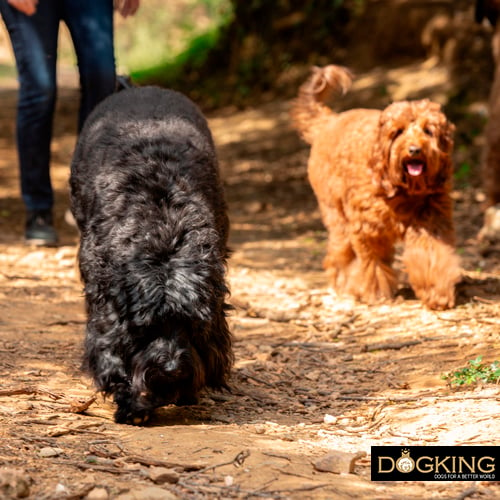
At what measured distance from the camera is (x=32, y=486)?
282 centimetres

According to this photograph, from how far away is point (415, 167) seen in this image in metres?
5.70

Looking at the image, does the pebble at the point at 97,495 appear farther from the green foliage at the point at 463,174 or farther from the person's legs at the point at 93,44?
the green foliage at the point at 463,174

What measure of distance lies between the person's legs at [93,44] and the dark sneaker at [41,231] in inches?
51.2

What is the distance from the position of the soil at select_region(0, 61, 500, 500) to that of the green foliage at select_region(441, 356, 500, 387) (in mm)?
53

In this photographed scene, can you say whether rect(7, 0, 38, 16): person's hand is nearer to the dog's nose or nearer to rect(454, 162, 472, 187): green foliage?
the dog's nose

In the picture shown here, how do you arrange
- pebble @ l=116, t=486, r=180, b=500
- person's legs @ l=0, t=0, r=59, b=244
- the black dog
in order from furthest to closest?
Result: 1. person's legs @ l=0, t=0, r=59, b=244
2. the black dog
3. pebble @ l=116, t=486, r=180, b=500

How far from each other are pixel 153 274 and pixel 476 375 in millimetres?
1788

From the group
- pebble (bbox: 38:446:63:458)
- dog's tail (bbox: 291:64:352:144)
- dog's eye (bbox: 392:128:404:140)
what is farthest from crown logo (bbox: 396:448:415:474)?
dog's tail (bbox: 291:64:352:144)

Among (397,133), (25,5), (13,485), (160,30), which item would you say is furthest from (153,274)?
(160,30)

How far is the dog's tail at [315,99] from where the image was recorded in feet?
23.6

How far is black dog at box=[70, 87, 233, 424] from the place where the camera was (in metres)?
3.55

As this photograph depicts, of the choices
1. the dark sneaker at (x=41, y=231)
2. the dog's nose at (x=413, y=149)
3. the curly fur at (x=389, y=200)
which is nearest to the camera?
the dog's nose at (x=413, y=149)

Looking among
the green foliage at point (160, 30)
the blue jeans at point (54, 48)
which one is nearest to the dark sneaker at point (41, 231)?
the blue jeans at point (54, 48)

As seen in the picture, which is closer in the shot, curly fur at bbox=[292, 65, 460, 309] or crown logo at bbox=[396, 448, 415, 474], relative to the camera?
crown logo at bbox=[396, 448, 415, 474]
